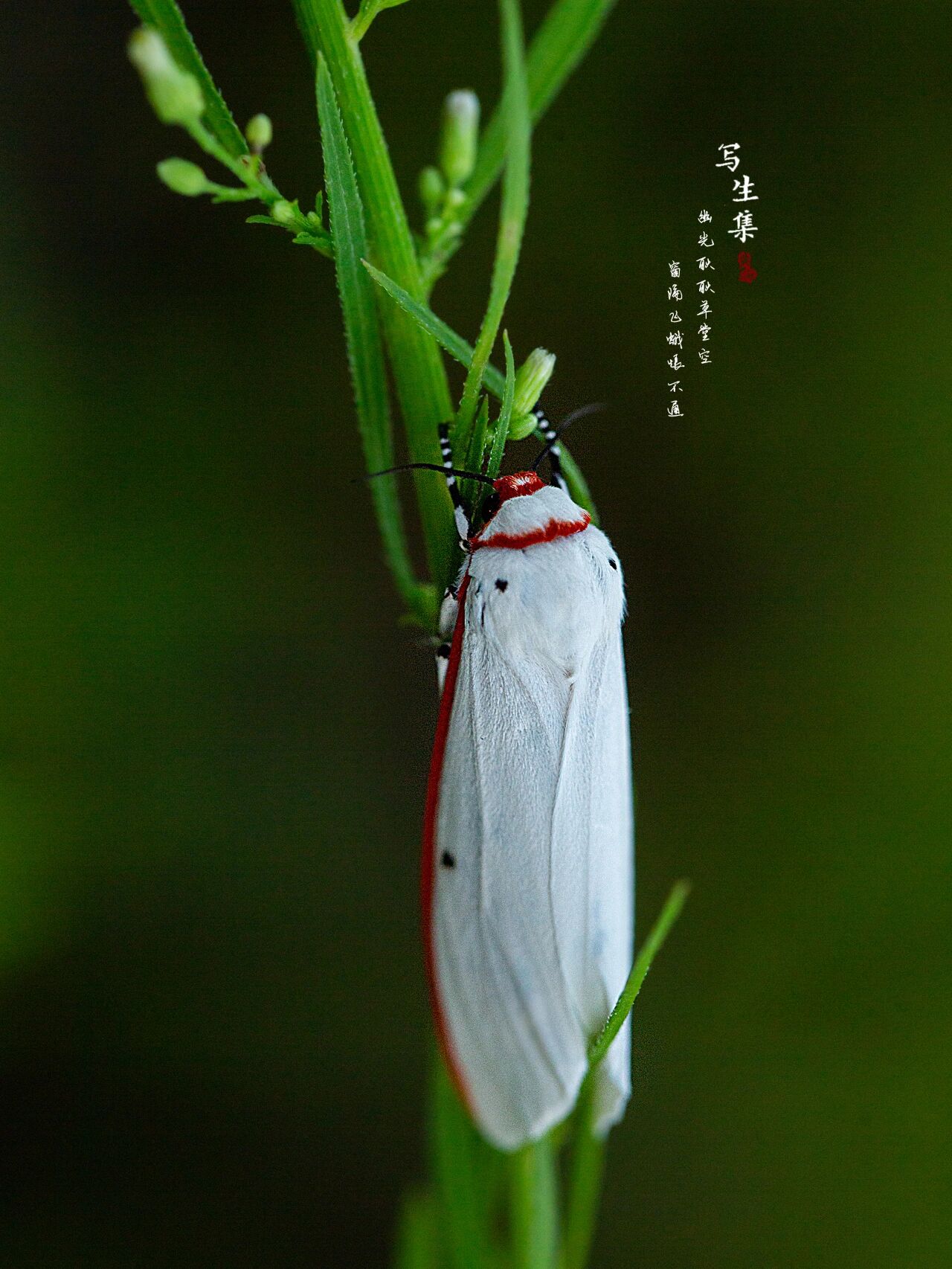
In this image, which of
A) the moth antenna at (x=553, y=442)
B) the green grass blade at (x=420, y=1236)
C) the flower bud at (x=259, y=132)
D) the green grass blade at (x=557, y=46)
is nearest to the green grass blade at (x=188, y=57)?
the flower bud at (x=259, y=132)

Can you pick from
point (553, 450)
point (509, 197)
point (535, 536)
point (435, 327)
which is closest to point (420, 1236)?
point (535, 536)

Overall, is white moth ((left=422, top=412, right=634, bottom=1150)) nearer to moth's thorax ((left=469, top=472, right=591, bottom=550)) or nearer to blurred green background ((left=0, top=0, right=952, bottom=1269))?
moth's thorax ((left=469, top=472, right=591, bottom=550))

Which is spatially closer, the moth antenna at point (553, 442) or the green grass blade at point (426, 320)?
the green grass blade at point (426, 320)

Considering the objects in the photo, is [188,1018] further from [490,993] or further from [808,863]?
[808,863]

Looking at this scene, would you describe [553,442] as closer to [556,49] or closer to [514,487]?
[514,487]

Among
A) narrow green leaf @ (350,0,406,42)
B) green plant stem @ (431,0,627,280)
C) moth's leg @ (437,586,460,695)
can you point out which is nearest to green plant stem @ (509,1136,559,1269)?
moth's leg @ (437,586,460,695)

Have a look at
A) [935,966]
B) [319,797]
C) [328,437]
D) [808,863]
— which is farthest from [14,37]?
[935,966]

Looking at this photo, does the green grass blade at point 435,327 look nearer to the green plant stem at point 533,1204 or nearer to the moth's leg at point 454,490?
the moth's leg at point 454,490
